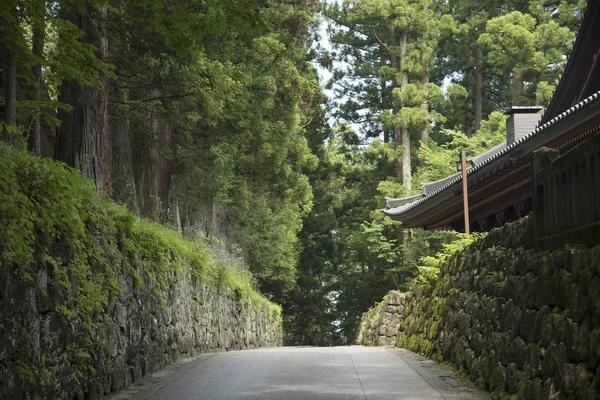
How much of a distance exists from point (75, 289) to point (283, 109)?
13033 millimetres

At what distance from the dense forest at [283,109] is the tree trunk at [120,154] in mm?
40

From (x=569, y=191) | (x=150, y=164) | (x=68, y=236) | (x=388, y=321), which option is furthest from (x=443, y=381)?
(x=388, y=321)

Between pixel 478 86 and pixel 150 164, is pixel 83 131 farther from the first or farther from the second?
pixel 478 86

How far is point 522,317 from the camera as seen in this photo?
906cm

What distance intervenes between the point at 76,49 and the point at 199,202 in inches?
575

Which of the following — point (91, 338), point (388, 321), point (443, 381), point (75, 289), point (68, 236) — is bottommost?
point (443, 381)

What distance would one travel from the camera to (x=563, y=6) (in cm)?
4025

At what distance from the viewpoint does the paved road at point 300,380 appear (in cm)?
1010

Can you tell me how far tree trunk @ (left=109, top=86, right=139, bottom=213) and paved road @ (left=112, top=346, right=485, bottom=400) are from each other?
11.6 feet

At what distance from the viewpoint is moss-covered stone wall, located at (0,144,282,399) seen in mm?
6770

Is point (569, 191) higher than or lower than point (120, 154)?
lower

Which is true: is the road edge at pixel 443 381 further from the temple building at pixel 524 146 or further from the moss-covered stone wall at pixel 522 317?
the temple building at pixel 524 146

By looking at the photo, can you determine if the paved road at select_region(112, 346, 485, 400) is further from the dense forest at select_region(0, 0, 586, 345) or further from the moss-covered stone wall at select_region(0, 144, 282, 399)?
the dense forest at select_region(0, 0, 586, 345)

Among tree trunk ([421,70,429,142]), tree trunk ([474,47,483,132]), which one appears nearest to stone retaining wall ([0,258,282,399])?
tree trunk ([421,70,429,142])
